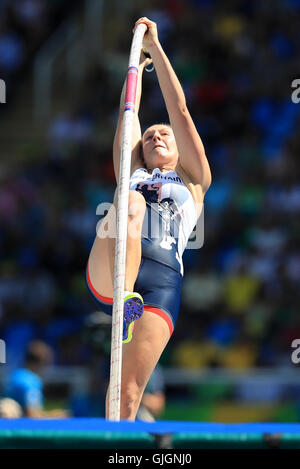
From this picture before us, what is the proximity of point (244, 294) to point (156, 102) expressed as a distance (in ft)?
10.2

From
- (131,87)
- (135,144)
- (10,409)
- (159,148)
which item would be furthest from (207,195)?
(131,87)

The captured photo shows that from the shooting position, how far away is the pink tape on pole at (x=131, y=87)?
167 inches

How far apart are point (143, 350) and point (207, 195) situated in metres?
6.16

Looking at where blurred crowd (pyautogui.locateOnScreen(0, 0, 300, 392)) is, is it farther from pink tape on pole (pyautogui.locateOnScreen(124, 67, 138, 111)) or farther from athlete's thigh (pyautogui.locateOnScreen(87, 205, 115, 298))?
pink tape on pole (pyautogui.locateOnScreen(124, 67, 138, 111))

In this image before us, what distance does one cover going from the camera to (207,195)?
10148 mm

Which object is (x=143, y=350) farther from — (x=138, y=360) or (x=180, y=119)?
(x=180, y=119)

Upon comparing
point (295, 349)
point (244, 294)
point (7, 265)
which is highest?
point (7, 265)

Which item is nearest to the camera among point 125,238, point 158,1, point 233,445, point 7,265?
point 233,445

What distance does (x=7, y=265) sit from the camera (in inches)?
418

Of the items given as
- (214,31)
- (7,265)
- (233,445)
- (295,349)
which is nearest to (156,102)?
(214,31)

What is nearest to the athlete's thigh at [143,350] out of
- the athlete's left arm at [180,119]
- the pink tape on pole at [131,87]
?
the athlete's left arm at [180,119]

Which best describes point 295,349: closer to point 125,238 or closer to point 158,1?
point 125,238

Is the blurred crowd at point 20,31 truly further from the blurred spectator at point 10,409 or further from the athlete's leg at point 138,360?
the athlete's leg at point 138,360

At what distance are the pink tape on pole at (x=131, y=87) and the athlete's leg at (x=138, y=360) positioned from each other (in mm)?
1049
